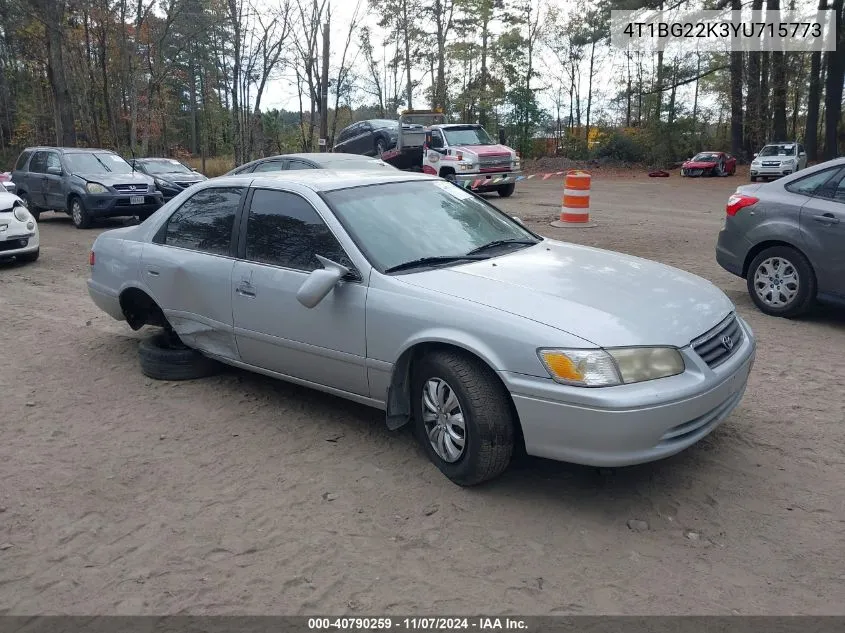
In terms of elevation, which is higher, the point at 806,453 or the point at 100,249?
the point at 100,249

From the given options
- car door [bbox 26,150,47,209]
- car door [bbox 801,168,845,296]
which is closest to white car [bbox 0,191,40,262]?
car door [bbox 26,150,47,209]

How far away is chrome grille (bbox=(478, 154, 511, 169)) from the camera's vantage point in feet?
69.7

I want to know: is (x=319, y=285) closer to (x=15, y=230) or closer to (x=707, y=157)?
(x=15, y=230)

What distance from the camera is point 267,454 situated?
445 centimetres

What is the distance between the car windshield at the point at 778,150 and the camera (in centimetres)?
2883

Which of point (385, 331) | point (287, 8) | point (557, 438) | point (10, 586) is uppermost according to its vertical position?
point (287, 8)

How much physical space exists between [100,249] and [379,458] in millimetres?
3258

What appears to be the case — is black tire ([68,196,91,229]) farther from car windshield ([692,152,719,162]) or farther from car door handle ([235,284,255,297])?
car windshield ([692,152,719,162])

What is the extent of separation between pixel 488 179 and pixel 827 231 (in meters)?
15.3

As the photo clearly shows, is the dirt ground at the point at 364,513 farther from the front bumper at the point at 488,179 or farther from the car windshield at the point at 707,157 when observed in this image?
the car windshield at the point at 707,157

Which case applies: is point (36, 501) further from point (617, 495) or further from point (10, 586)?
point (617, 495)

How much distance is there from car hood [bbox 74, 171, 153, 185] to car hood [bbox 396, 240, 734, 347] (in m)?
13.2

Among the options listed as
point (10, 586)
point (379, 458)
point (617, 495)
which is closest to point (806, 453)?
point (617, 495)

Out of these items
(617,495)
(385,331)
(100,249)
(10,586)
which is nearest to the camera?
(10,586)
